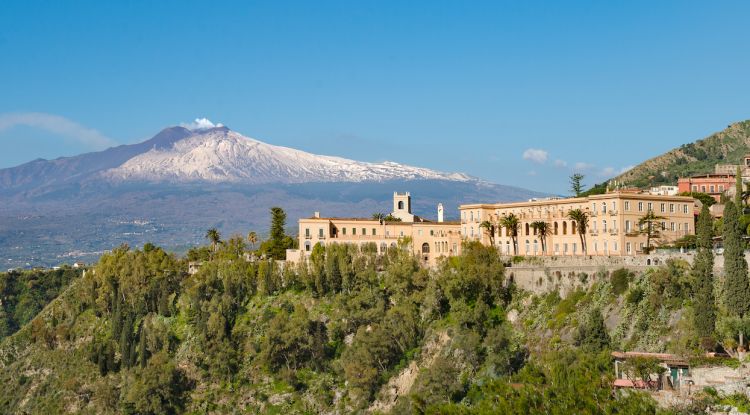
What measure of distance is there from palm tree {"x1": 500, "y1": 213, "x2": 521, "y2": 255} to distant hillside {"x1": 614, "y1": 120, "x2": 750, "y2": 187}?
49495 mm

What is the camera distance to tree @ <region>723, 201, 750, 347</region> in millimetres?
67562

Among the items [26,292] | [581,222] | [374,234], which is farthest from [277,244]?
[26,292]

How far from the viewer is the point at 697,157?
6176 inches

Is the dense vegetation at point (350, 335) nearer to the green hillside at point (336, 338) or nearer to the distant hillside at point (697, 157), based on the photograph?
the green hillside at point (336, 338)

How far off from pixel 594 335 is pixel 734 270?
9.33 m

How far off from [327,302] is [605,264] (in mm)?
28430

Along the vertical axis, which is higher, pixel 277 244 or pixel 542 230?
pixel 542 230

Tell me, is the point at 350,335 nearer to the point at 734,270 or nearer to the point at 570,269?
the point at 570,269

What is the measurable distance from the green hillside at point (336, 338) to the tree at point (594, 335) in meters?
0.13

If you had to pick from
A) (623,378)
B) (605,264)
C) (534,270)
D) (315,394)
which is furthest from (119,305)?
(623,378)

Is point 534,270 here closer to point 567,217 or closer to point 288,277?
point 567,217

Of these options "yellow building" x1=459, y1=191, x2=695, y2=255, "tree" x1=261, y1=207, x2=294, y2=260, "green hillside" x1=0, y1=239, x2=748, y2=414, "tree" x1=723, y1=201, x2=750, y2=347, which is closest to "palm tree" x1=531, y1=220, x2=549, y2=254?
"yellow building" x1=459, y1=191, x2=695, y2=255

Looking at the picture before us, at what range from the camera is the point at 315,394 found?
9150cm

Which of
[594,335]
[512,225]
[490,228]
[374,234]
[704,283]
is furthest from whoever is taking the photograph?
[374,234]
